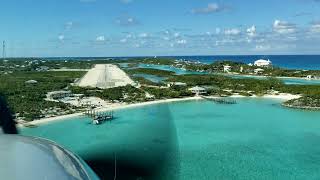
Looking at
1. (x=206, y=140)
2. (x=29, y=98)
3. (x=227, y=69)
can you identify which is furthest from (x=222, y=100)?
(x=227, y=69)

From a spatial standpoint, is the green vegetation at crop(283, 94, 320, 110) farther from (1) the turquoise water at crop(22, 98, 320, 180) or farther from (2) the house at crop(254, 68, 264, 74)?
(2) the house at crop(254, 68, 264, 74)

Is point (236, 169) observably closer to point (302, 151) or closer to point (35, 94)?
point (302, 151)

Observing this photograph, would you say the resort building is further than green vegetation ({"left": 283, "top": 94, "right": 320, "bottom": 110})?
Yes

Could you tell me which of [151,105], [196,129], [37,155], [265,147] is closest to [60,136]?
[196,129]

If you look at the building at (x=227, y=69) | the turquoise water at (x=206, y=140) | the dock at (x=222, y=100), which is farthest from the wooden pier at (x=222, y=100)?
the building at (x=227, y=69)

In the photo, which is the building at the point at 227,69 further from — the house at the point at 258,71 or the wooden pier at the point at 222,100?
the wooden pier at the point at 222,100

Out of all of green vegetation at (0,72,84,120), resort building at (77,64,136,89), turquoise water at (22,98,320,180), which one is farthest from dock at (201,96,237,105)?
green vegetation at (0,72,84,120)
